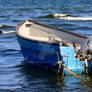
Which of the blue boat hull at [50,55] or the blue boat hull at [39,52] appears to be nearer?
the blue boat hull at [50,55]

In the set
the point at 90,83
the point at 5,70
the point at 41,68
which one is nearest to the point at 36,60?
the point at 41,68

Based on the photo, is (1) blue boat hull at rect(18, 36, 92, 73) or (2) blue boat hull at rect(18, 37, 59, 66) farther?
(2) blue boat hull at rect(18, 37, 59, 66)

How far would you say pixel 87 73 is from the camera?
14727 mm

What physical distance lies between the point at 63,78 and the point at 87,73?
928 millimetres

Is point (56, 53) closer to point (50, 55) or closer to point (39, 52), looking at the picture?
point (50, 55)

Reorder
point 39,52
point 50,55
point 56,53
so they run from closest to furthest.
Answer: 1. point 56,53
2. point 50,55
3. point 39,52

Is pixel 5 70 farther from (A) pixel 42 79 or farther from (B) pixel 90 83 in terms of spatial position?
(B) pixel 90 83

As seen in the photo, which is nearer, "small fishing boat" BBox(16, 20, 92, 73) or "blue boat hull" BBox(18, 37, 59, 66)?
"small fishing boat" BBox(16, 20, 92, 73)

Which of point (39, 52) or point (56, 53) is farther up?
point (56, 53)

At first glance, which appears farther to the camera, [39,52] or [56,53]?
[39,52]

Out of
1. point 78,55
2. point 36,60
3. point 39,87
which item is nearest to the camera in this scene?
point 39,87

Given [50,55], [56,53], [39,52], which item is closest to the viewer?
[56,53]

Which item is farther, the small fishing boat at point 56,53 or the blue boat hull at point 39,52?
the blue boat hull at point 39,52

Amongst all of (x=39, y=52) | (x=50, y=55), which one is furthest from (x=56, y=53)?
(x=39, y=52)
